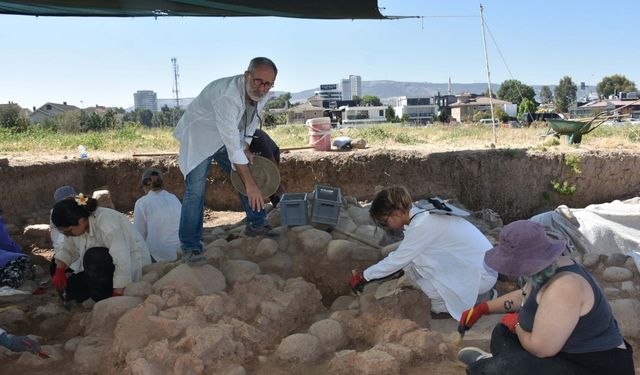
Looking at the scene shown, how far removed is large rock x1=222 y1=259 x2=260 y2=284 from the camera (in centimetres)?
386

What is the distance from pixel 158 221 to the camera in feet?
14.8

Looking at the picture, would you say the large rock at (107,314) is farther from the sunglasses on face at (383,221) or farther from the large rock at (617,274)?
the large rock at (617,274)

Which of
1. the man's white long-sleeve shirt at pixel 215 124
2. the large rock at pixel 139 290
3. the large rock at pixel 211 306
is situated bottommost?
the large rock at pixel 211 306

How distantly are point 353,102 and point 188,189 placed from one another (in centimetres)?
8219

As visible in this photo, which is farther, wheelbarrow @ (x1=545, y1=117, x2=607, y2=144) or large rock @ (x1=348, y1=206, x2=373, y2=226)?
wheelbarrow @ (x1=545, y1=117, x2=607, y2=144)

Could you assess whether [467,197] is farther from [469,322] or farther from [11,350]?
[11,350]

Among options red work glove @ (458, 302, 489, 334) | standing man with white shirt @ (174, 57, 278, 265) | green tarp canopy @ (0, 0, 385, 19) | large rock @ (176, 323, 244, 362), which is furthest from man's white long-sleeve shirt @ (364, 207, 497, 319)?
green tarp canopy @ (0, 0, 385, 19)

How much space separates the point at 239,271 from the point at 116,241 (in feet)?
2.90

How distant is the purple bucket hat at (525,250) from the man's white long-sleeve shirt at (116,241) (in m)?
2.50

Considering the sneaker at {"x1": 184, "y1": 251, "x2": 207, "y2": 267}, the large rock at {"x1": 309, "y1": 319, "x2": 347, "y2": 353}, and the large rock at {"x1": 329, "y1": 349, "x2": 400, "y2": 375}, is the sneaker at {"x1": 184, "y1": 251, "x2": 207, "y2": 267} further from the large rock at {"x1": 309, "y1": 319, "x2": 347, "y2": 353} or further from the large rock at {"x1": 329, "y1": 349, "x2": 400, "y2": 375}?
the large rock at {"x1": 329, "y1": 349, "x2": 400, "y2": 375}

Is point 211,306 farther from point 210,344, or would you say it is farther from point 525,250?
point 525,250

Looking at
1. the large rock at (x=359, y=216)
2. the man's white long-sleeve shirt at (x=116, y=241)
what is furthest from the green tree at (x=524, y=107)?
the man's white long-sleeve shirt at (x=116, y=241)

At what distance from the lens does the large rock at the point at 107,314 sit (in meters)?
3.26

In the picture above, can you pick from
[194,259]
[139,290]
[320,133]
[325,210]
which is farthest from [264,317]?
[320,133]
